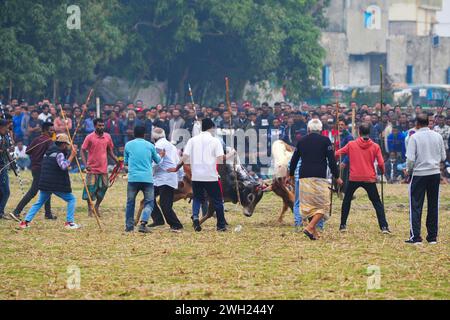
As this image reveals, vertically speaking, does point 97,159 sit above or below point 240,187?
above

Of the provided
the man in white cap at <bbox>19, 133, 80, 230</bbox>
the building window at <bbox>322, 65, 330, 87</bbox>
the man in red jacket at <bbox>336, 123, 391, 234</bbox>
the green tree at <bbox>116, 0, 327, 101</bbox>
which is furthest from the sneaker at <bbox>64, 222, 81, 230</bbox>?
the building window at <bbox>322, 65, 330, 87</bbox>

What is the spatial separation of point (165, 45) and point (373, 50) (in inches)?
1172

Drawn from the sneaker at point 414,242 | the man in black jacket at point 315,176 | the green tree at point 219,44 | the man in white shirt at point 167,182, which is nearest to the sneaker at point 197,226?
the man in white shirt at point 167,182

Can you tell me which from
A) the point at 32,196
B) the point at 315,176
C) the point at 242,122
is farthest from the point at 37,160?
the point at 242,122

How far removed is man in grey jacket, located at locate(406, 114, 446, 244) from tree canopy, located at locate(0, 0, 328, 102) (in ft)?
68.2

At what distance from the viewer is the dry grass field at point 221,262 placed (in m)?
10.8

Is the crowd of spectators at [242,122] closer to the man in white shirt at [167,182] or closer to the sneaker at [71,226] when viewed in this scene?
the man in white shirt at [167,182]

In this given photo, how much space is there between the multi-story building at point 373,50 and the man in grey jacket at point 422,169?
166 feet

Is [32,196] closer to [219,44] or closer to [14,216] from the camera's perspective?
[14,216]

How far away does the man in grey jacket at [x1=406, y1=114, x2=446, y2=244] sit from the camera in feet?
47.6

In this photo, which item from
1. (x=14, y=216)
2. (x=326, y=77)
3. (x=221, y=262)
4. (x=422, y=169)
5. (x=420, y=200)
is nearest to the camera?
(x=221, y=262)

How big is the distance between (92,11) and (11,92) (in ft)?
13.4

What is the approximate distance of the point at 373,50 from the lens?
2672 inches

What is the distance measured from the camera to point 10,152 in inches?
755
